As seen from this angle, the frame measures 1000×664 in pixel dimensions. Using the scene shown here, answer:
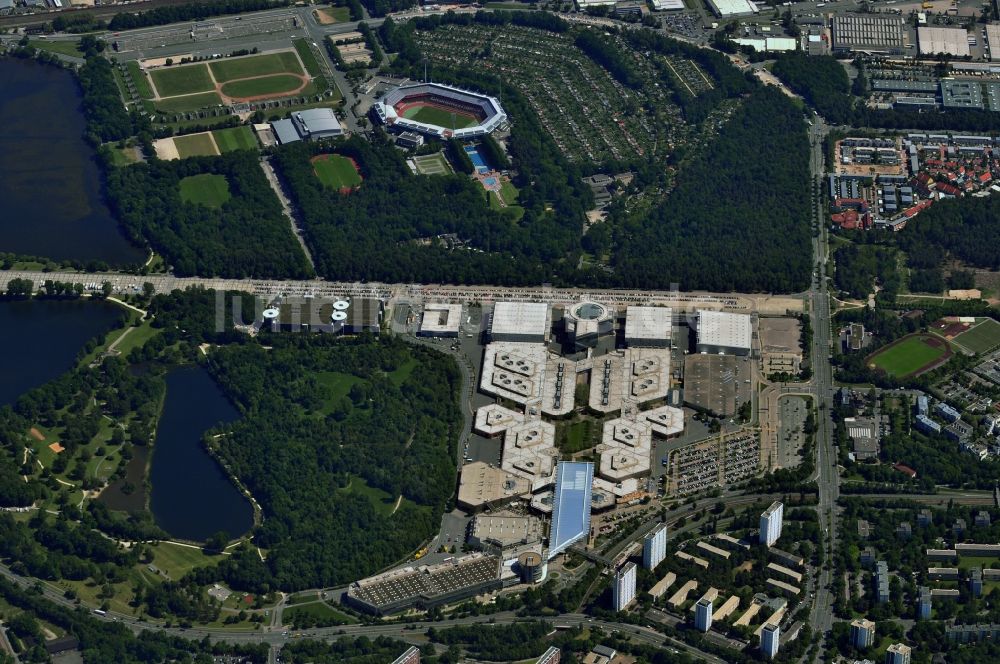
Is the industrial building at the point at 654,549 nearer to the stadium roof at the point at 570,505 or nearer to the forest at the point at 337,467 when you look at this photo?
the stadium roof at the point at 570,505

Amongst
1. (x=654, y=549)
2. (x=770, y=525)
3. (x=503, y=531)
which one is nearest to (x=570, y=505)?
(x=503, y=531)

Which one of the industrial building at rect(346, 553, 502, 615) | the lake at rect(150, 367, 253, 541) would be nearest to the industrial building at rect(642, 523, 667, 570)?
the industrial building at rect(346, 553, 502, 615)

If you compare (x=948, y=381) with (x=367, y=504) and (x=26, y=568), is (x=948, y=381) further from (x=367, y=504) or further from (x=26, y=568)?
(x=26, y=568)

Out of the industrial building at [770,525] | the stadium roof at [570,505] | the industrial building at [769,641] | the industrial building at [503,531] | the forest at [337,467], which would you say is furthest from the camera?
the industrial building at [503,531]

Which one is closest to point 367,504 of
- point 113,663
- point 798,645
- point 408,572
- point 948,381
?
point 408,572

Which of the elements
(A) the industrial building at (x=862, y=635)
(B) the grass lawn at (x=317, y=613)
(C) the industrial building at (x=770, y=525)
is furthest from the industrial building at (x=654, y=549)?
(B) the grass lawn at (x=317, y=613)

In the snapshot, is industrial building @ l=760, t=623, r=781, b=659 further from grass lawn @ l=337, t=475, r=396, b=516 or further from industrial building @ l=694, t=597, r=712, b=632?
grass lawn @ l=337, t=475, r=396, b=516

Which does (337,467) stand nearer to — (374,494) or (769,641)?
(374,494)
